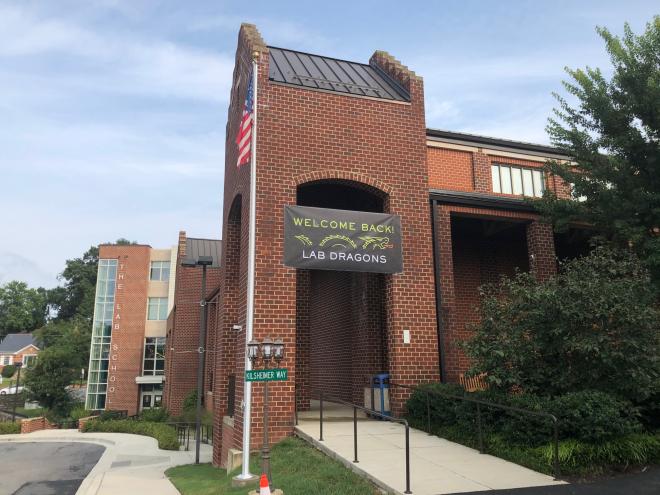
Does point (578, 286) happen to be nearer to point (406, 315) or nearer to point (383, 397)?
point (406, 315)

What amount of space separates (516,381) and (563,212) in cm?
595

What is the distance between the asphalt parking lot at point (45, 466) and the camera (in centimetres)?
1446

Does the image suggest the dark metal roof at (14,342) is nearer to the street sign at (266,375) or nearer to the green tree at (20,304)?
the green tree at (20,304)

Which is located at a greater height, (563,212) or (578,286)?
(563,212)

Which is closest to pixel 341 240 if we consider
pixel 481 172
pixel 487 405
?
pixel 487 405

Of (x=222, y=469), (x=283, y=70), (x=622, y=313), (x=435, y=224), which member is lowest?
(x=222, y=469)

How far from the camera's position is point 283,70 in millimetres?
13914

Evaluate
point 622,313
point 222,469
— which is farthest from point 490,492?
point 222,469

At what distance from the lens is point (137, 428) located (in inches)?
1117

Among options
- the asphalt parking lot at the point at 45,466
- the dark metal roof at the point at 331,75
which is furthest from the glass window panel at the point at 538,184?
the asphalt parking lot at the point at 45,466

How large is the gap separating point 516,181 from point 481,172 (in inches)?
60.0

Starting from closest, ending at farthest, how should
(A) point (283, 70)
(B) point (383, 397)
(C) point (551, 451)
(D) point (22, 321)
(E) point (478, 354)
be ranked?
(C) point (551, 451) → (E) point (478, 354) → (B) point (383, 397) → (A) point (283, 70) → (D) point (22, 321)

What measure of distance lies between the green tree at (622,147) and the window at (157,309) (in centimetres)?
3663

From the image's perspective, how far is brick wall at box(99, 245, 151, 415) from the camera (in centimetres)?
4062
